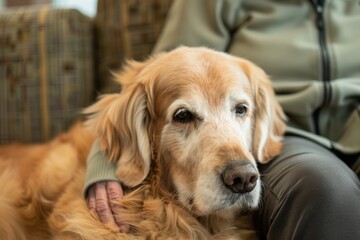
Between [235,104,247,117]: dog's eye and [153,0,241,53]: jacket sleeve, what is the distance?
15.0 inches

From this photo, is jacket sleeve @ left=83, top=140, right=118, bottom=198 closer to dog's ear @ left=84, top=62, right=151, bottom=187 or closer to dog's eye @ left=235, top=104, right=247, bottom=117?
dog's ear @ left=84, top=62, right=151, bottom=187

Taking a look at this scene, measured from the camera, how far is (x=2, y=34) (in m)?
2.01

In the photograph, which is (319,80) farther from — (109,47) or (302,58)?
(109,47)

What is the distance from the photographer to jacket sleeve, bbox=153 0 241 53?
62.7 inches

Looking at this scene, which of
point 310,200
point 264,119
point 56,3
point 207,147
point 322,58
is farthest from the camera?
point 56,3

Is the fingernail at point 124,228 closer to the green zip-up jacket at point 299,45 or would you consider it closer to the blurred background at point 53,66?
the green zip-up jacket at point 299,45

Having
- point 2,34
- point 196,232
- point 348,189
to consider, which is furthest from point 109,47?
point 348,189

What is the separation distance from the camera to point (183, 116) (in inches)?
47.6

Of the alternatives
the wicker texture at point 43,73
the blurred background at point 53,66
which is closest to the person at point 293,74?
the blurred background at point 53,66

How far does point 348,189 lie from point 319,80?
54 cm

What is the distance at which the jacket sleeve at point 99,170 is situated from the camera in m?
1.24

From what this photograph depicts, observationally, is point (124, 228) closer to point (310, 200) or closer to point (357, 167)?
point (310, 200)

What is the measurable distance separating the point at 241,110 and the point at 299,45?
391 millimetres

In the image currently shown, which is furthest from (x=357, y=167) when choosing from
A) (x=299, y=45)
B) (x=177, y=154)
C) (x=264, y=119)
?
(x=177, y=154)
